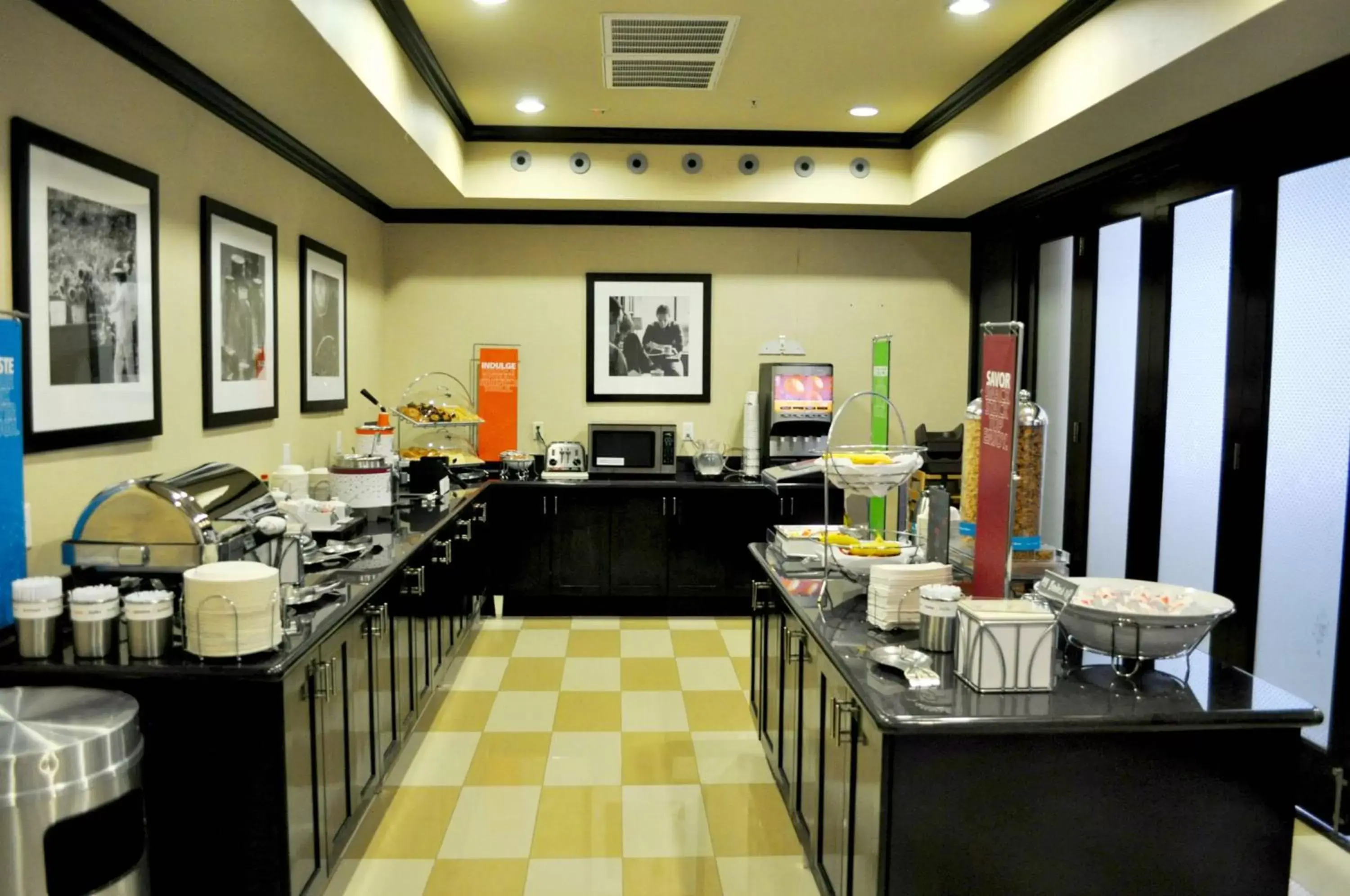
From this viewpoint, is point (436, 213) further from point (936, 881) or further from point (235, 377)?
point (936, 881)

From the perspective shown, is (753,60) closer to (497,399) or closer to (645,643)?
(497,399)

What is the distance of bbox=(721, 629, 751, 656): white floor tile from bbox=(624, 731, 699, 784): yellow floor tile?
1.24 m

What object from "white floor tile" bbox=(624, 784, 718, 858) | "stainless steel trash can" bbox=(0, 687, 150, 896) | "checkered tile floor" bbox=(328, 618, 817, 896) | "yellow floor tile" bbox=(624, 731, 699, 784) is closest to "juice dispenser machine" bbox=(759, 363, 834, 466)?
"checkered tile floor" bbox=(328, 618, 817, 896)

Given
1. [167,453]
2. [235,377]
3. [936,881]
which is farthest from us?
[235,377]

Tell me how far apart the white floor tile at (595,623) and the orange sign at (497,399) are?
125 cm

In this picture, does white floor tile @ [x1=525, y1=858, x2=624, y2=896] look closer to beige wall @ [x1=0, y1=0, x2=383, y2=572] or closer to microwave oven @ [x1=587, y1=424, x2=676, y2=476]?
beige wall @ [x1=0, y1=0, x2=383, y2=572]

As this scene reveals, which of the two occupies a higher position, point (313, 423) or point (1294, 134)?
point (1294, 134)

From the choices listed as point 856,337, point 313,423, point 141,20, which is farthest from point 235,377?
point 856,337

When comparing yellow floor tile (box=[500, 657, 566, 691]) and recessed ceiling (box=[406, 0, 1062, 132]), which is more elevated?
recessed ceiling (box=[406, 0, 1062, 132])

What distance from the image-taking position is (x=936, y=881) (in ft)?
6.49

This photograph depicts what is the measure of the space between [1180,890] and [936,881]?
524mm

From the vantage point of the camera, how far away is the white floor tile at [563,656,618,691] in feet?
15.3

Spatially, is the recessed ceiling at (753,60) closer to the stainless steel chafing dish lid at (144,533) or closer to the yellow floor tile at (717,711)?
the stainless steel chafing dish lid at (144,533)

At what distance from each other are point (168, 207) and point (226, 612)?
1785 millimetres
